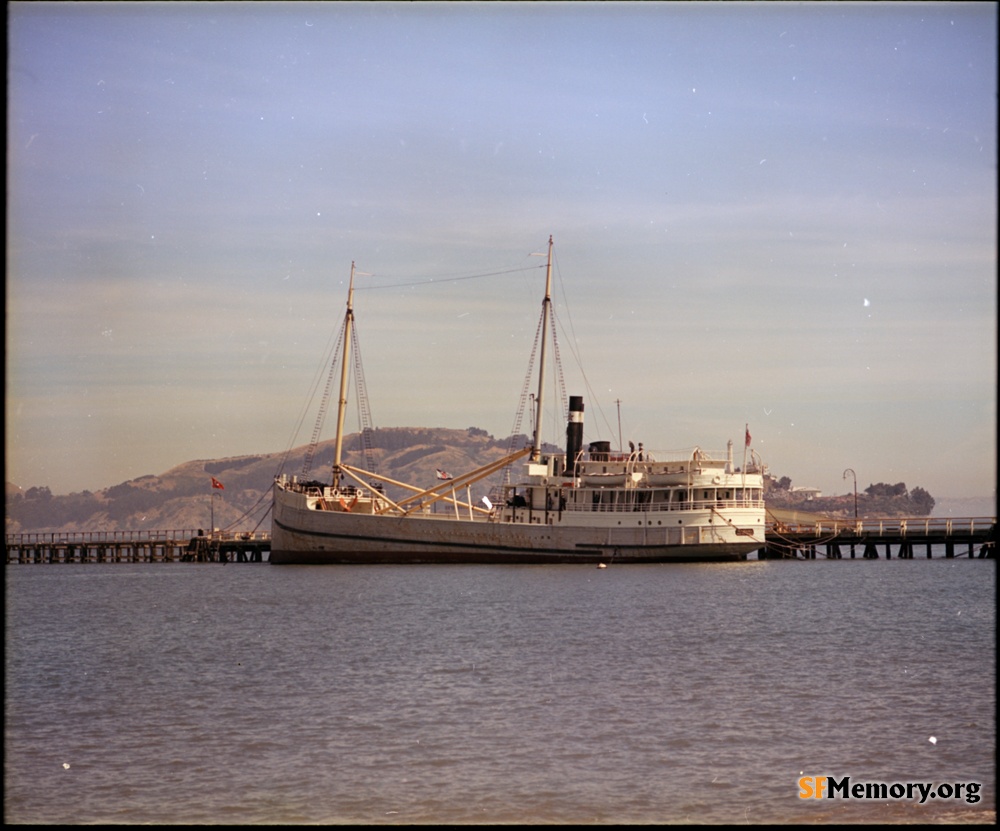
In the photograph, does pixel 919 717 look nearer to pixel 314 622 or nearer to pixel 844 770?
pixel 844 770

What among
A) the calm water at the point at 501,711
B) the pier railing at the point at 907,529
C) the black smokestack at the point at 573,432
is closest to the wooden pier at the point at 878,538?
the pier railing at the point at 907,529

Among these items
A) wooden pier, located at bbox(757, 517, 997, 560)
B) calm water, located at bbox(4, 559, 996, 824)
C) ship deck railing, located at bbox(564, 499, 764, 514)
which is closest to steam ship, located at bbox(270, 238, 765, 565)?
ship deck railing, located at bbox(564, 499, 764, 514)

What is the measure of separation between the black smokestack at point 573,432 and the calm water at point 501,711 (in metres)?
24.4

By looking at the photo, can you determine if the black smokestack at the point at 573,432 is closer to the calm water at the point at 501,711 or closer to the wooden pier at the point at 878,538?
the wooden pier at the point at 878,538

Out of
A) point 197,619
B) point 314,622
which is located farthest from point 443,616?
point 197,619

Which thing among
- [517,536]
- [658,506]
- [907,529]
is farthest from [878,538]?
[517,536]

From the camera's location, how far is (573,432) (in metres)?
72.6

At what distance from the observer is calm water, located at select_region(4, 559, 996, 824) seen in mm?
16250

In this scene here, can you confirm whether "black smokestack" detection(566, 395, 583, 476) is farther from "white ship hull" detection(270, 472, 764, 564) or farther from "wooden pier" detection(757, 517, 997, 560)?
"wooden pier" detection(757, 517, 997, 560)

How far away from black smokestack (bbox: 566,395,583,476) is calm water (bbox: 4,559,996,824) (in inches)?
961

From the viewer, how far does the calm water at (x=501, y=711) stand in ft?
53.3

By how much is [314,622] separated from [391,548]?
3405 cm

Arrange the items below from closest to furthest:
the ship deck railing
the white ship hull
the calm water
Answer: the calm water, the ship deck railing, the white ship hull

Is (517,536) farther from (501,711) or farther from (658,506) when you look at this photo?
(501,711)
